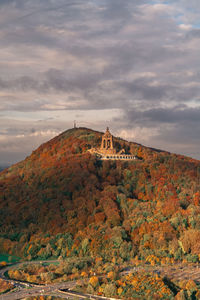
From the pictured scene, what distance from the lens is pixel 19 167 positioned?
173750 mm

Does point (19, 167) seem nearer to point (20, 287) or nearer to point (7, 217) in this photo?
point (7, 217)

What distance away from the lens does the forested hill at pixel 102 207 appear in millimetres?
108688

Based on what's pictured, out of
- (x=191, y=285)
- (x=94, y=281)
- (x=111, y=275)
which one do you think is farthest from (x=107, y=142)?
(x=191, y=285)

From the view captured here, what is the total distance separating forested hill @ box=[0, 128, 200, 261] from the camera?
109m

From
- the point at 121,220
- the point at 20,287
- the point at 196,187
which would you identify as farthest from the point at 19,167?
the point at 20,287

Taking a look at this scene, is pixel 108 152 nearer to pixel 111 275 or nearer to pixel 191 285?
pixel 111 275

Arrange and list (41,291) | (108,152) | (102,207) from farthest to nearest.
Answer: (108,152) < (102,207) < (41,291)

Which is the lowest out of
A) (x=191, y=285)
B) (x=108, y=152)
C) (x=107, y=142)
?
(x=191, y=285)

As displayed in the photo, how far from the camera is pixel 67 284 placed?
267ft

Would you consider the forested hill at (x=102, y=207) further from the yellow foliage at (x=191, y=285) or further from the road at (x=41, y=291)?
the road at (x=41, y=291)

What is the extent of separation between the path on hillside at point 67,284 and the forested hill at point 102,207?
7.52 m

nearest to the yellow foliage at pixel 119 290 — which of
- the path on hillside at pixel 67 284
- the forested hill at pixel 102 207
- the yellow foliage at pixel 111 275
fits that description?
the path on hillside at pixel 67 284

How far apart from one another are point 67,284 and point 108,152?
241 ft

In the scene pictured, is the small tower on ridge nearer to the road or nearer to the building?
the building
